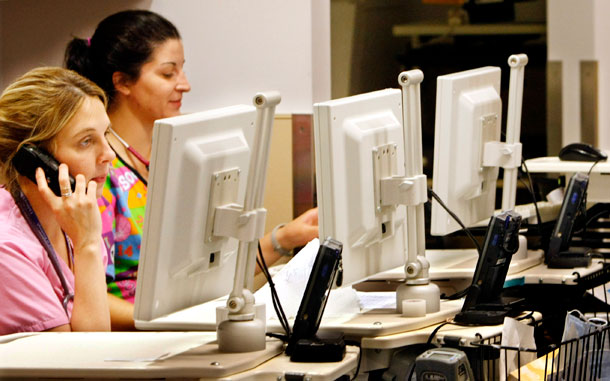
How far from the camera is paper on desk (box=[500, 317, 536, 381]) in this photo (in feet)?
6.01

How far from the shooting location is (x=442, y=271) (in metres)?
2.39

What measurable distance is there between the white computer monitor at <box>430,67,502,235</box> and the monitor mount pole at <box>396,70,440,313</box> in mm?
169

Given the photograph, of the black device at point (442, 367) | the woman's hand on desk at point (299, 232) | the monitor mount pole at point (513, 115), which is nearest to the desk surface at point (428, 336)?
the black device at point (442, 367)

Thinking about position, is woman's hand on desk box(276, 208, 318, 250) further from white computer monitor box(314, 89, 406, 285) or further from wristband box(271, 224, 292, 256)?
white computer monitor box(314, 89, 406, 285)

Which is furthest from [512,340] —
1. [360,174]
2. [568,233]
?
[568,233]

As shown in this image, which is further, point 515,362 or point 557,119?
point 557,119

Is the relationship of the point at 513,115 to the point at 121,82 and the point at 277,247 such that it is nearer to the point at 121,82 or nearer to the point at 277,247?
the point at 277,247

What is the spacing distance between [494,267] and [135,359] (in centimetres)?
77

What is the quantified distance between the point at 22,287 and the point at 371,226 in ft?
2.19

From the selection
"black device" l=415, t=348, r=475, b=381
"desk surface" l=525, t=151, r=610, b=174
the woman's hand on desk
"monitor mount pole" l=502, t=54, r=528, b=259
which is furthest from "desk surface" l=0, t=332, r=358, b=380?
"desk surface" l=525, t=151, r=610, b=174

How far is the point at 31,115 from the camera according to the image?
211 cm

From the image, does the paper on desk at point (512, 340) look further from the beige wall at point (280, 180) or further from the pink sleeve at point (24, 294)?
the beige wall at point (280, 180)

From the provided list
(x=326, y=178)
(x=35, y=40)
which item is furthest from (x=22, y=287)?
(x=35, y=40)

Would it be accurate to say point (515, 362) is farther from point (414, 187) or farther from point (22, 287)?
point (22, 287)
